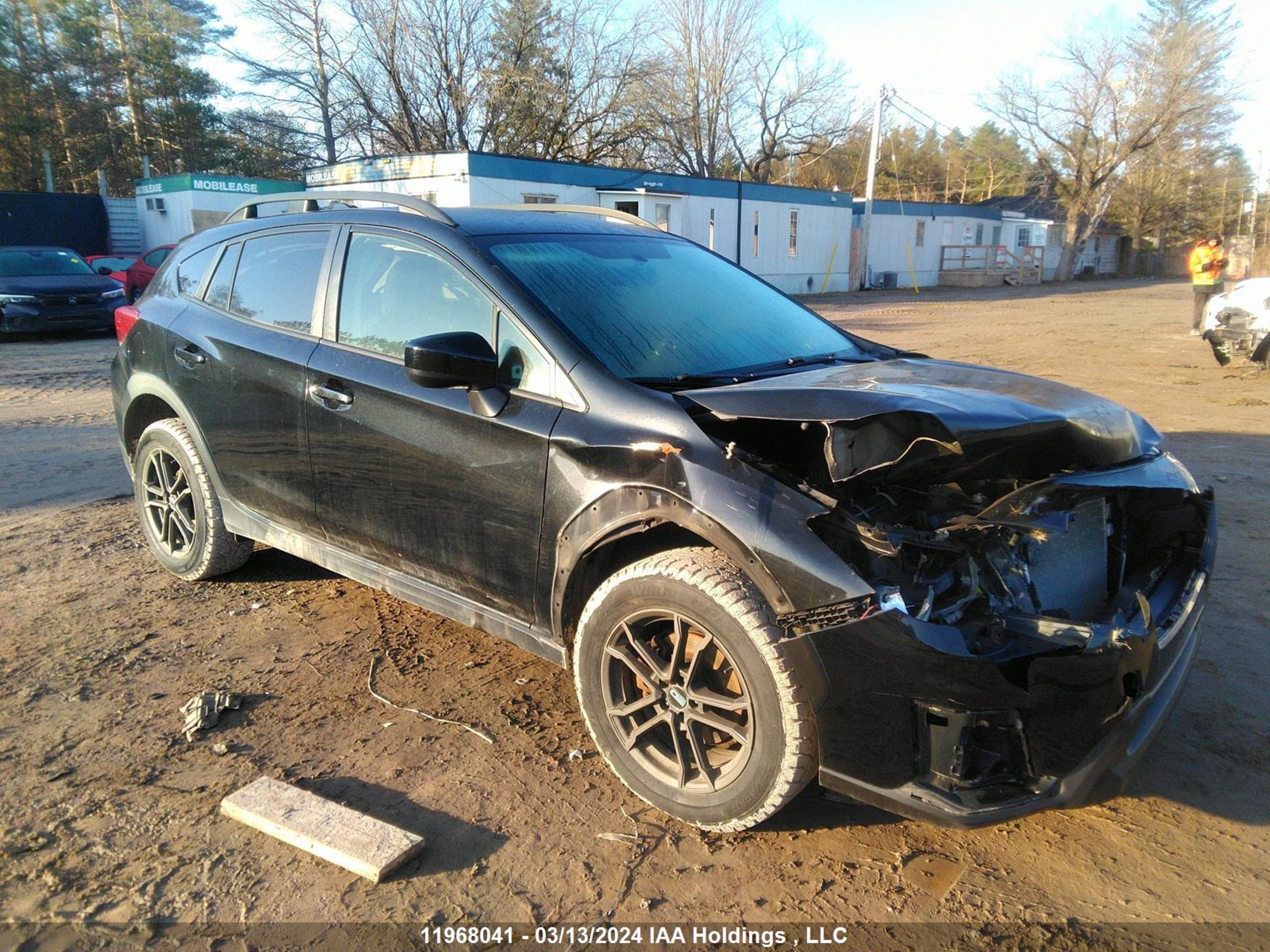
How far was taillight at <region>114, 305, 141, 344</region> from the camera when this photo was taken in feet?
16.0

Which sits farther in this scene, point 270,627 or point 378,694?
point 270,627

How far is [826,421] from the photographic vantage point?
2480 mm

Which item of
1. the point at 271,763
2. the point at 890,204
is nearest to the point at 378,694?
the point at 271,763

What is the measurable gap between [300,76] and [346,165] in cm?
1575

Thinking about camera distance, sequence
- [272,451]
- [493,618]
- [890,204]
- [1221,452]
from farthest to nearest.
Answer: [890,204], [1221,452], [272,451], [493,618]

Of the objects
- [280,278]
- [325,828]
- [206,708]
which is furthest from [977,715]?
[280,278]

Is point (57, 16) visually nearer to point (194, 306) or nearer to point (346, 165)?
point (346, 165)

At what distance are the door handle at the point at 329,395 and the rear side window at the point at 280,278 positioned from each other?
0.31 m

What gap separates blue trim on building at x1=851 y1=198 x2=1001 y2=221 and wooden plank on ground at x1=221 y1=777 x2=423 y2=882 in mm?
36456

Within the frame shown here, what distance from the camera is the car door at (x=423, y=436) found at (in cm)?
309

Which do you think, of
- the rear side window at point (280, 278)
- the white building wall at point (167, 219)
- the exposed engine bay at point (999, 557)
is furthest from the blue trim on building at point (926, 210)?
the exposed engine bay at point (999, 557)

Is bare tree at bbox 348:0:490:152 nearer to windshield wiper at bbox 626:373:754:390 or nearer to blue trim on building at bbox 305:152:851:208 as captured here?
blue trim on building at bbox 305:152:851:208

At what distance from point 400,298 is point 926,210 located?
4127 centimetres

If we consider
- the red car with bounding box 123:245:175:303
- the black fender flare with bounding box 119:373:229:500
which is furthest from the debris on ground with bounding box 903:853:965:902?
the red car with bounding box 123:245:175:303
